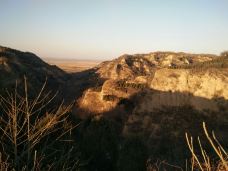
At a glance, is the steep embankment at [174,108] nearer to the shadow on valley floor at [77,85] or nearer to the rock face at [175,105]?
the rock face at [175,105]

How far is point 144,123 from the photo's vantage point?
217 feet

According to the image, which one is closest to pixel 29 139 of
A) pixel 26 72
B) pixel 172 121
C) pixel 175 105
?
pixel 172 121

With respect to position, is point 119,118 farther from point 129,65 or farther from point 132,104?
point 129,65

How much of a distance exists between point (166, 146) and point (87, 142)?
30784 millimetres

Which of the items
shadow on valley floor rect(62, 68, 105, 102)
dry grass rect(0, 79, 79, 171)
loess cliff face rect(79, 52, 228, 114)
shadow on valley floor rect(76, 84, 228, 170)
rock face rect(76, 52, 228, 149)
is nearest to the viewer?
dry grass rect(0, 79, 79, 171)

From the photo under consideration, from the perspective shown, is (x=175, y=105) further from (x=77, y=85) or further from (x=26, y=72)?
(x=77, y=85)

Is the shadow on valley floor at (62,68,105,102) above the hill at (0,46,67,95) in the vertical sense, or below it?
below

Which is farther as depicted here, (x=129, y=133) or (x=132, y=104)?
(x=132, y=104)

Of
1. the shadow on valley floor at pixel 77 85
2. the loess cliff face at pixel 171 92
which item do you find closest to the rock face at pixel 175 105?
the loess cliff face at pixel 171 92

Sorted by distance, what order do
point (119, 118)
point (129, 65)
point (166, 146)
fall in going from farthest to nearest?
point (129, 65) < point (119, 118) < point (166, 146)

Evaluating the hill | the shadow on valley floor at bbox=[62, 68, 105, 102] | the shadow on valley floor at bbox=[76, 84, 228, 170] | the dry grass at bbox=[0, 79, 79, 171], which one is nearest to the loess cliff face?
the shadow on valley floor at bbox=[76, 84, 228, 170]

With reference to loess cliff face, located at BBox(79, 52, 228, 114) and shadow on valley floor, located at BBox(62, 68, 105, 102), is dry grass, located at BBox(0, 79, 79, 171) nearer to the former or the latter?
loess cliff face, located at BBox(79, 52, 228, 114)

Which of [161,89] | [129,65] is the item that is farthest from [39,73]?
[161,89]

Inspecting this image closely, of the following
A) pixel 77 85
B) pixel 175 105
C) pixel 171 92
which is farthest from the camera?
pixel 77 85
